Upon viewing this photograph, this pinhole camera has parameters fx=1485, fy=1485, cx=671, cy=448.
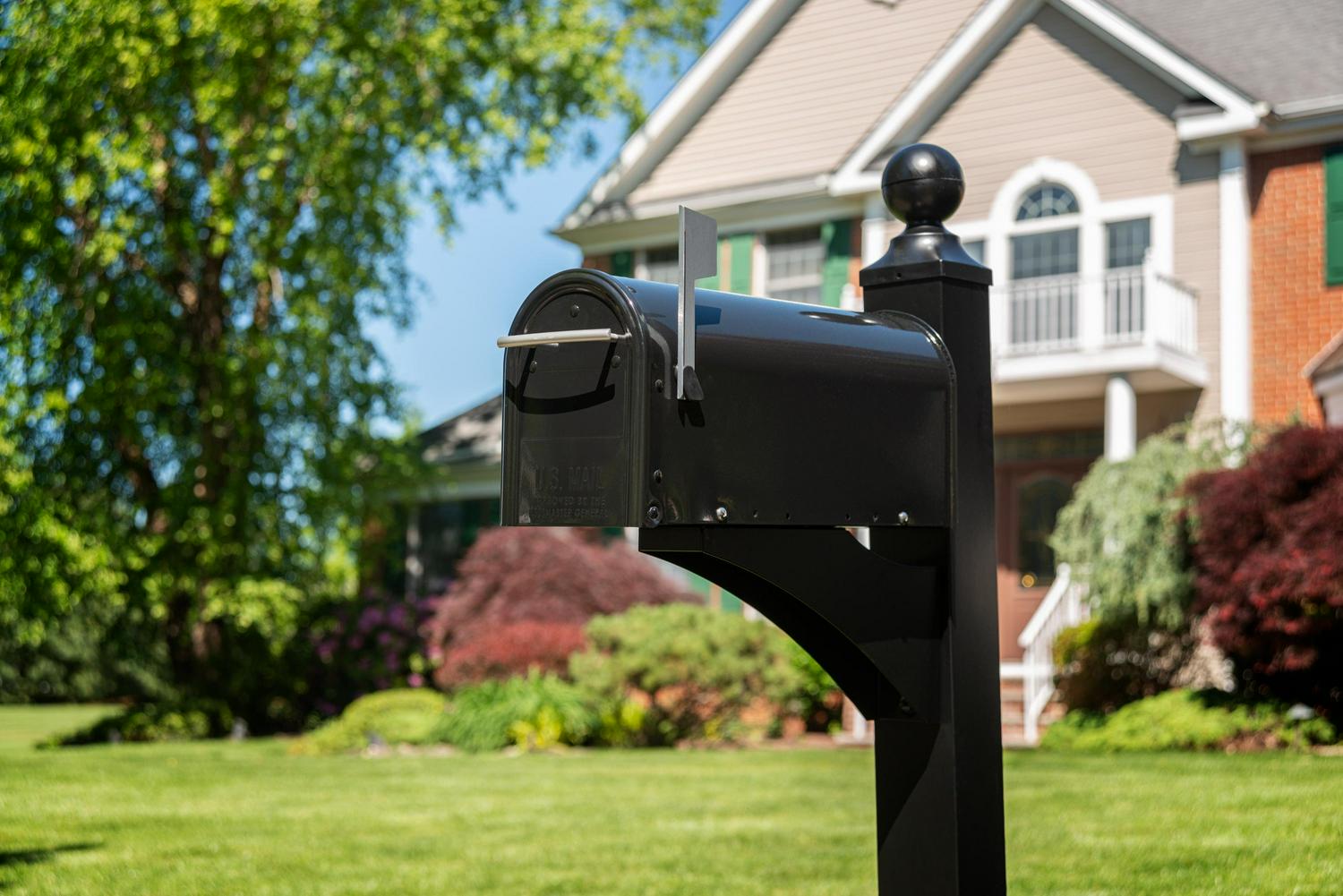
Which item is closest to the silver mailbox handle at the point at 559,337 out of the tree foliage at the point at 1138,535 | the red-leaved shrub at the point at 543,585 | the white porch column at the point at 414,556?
the tree foliage at the point at 1138,535

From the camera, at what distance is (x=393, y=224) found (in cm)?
1902

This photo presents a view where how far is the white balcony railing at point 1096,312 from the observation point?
14266 millimetres

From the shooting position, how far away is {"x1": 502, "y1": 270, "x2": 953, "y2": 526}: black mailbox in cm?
209

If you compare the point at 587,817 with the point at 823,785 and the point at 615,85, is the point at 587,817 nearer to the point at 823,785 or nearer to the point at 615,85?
the point at 823,785

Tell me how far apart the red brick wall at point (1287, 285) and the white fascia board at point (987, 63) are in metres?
0.71

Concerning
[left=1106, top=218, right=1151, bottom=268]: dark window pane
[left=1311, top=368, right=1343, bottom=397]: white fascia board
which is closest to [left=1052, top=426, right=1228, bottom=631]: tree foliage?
[left=1311, top=368, right=1343, bottom=397]: white fascia board

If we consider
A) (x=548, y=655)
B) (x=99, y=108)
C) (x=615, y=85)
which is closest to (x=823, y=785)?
(x=548, y=655)

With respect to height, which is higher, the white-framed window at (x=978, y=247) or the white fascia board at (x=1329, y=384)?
the white-framed window at (x=978, y=247)

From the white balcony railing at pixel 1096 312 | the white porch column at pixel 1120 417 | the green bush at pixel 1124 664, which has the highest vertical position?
the white balcony railing at pixel 1096 312

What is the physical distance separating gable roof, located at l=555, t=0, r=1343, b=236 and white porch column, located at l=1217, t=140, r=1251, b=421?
1.38 ft

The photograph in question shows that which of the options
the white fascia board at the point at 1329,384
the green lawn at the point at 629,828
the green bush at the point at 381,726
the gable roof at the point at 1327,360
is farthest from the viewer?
the green bush at the point at 381,726

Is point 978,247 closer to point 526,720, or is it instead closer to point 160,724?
point 526,720

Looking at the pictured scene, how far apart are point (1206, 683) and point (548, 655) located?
6466mm

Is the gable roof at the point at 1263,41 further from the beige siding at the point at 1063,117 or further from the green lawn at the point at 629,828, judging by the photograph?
the green lawn at the point at 629,828
